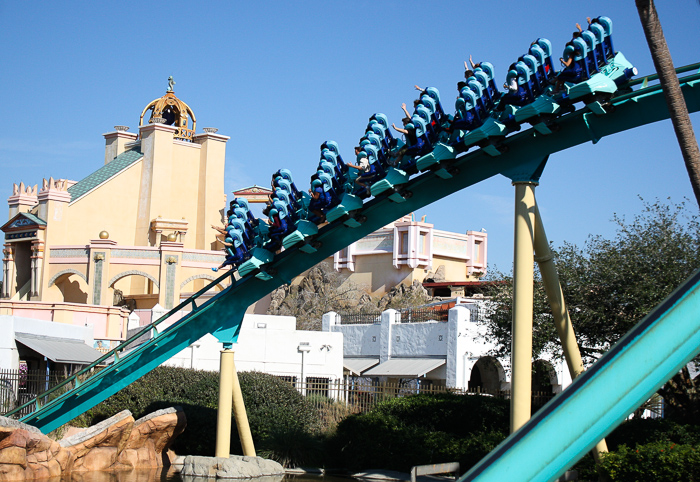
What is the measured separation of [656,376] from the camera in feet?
5.21

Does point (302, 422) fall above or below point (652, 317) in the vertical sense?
below

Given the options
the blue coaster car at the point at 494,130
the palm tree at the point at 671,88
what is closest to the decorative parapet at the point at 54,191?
the blue coaster car at the point at 494,130

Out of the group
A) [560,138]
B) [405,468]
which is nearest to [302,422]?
[405,468]

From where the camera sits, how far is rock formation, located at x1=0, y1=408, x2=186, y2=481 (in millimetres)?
13055

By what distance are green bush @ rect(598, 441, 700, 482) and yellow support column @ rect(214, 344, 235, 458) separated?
6730 mm

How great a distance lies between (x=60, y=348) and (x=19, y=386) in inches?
144

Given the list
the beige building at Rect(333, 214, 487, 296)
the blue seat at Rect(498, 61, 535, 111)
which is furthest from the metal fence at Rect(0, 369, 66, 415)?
the beige building at Rect(333, 214, 487, 296)

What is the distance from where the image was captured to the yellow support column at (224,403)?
47.6 feet

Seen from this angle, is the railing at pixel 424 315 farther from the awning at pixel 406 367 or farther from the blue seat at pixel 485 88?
the blue seat at pixel 485 88

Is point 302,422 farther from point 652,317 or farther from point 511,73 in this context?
point 652,317

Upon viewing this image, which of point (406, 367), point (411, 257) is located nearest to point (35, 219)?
point (411, 257)

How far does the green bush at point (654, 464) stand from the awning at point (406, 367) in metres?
19.0

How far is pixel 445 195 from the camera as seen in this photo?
41.7 ft

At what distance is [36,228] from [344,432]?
112 ft
